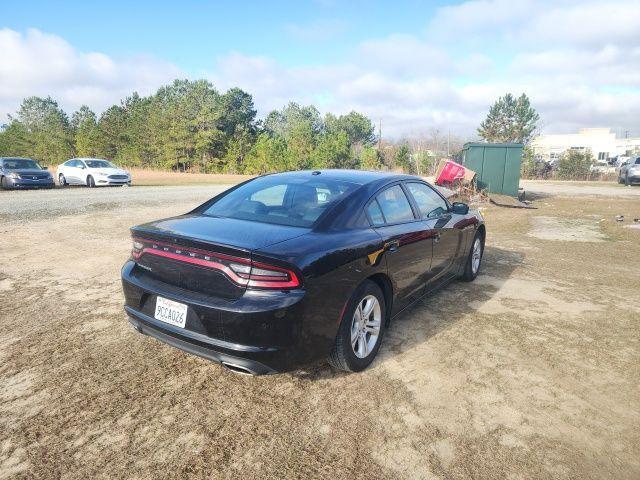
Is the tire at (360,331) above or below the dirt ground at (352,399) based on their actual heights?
above

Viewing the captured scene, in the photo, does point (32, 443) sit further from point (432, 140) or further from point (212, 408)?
point (432, 140)

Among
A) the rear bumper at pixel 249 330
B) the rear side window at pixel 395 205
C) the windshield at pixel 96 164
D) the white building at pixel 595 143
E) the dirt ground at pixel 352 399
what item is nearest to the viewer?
the dirt ground at pixel 352 399

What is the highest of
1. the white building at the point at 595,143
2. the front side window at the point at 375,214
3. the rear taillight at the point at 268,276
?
the white building at the point at 595,143

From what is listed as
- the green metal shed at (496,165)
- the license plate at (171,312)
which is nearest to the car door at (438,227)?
the license plate at (171,312)

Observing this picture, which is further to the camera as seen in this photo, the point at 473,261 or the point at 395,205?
the point at 473,261

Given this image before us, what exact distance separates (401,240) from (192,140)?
163 feet

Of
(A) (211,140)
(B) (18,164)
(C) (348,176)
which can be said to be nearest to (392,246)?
(C) (348,176)

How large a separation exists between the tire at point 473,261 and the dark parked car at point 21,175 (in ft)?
65.2

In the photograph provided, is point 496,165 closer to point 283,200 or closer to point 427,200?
point 427,200

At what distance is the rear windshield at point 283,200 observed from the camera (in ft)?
10.6

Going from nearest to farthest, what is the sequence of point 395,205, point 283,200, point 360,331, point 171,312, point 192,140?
point 171,312
point 360,331
point 283,200
point 395,205
point 192,140

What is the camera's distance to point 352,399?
2818mm

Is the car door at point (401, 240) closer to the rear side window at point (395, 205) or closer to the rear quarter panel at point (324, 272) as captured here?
Answer: the rear side window at point (395, 205)

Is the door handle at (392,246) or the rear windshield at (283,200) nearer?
the rear windshield at (283,200)
